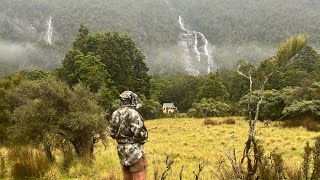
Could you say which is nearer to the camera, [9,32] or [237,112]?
[237,112]

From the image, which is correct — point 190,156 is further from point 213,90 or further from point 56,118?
point 213,90

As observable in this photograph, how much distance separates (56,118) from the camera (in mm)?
9719

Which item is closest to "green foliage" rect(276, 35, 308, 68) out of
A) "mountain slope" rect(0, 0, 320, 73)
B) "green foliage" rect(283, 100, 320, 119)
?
"green foliage" rect(283, 100, 320, 119)

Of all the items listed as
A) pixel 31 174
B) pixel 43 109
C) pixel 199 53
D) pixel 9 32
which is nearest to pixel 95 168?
pixel 31 174

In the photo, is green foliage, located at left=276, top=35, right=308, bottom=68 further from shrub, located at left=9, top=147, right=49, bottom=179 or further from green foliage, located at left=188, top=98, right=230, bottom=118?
green foliage, located at left=188, top=98, right=230, bottom=118

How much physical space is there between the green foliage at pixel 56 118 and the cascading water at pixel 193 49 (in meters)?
120

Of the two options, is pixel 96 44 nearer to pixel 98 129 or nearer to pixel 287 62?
pixel 98 129

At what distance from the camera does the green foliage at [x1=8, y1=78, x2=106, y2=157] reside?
9422 mm

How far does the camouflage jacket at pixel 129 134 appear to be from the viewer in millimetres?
4371

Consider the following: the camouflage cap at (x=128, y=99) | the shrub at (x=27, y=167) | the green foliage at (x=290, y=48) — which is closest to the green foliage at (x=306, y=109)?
the shrub at (x=27, y=167)

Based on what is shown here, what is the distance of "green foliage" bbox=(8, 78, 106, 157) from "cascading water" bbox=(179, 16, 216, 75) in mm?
119542

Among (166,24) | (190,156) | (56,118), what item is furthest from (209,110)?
(166,24)

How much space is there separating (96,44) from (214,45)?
4504 inches

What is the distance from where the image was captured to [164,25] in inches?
6658
